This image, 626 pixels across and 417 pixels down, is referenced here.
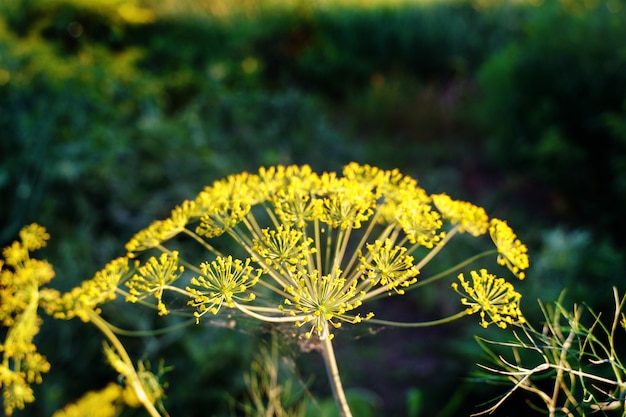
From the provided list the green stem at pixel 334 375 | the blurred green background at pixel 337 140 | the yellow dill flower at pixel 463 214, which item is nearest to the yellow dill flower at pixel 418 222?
the yellow dill flower at pixel 463 214

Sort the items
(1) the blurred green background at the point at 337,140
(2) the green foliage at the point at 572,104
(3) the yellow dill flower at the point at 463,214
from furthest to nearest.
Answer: (2) the green foliage at the point at 572,104
(1) the blurred green background at the point at 337,140
(3) the yellow dill flower at the point at 463,214

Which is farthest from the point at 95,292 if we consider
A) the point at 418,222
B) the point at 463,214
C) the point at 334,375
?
the point at 463,214

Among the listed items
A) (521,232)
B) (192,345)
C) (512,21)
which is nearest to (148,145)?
(192,345)

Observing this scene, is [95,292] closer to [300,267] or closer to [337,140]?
[300,267]

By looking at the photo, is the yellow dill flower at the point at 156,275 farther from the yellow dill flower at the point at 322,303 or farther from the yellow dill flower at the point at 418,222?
the yellow dill flower at the point at 418,222

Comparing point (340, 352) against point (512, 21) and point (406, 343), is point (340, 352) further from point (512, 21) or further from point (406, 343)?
point (512, 21)

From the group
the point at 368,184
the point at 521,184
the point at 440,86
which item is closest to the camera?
the point at 368,184
